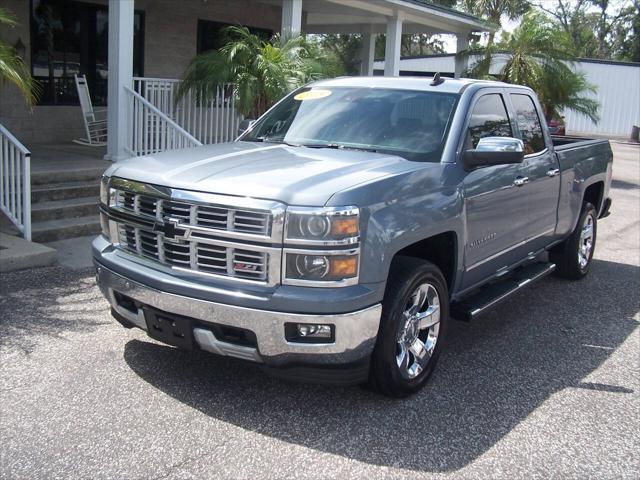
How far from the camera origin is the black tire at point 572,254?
7.30m

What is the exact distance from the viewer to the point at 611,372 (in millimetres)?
5074

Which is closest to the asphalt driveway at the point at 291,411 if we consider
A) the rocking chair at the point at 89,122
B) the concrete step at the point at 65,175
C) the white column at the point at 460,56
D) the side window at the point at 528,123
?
the side window at the point at 528,123

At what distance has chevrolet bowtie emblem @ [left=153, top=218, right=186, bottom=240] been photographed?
3.99 meters

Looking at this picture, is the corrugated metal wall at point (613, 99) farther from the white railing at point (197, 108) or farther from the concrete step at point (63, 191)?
the concrete step at point (63, 191)

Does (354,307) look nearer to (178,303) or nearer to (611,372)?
(178,303)

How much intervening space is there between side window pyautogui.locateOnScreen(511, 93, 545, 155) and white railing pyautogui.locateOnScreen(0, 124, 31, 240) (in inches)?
184

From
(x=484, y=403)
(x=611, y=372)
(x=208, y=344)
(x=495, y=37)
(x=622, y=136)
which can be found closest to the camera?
(x=208, y=344)

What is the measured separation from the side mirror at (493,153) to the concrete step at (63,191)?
5400 mm

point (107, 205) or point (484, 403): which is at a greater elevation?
point (107, 205)

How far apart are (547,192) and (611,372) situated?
5.62 ft

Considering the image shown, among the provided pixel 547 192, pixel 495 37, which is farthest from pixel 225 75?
pixel 495 37

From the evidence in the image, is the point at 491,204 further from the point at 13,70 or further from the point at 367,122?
the point at 13,70

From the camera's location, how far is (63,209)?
318 inches

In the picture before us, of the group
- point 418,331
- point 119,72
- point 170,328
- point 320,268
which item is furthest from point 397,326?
point 119,72
